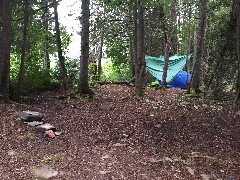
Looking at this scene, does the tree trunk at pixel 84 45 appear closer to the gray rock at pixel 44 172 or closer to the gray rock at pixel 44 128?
the gray rock at pixel 44 128

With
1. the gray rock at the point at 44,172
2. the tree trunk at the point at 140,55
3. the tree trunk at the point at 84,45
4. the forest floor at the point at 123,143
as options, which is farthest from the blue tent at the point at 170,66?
the gray rock at the point at 44,172

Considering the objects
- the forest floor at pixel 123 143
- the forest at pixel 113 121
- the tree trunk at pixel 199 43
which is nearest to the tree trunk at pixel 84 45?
the forest at pixel 113 121

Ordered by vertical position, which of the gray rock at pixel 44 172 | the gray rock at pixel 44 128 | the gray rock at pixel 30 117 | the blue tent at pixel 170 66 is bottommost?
the gray rock at pixel 44 172

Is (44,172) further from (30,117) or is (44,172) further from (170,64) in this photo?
(170,64)

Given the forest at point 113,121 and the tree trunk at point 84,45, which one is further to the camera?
the tree trunk at point 84,45

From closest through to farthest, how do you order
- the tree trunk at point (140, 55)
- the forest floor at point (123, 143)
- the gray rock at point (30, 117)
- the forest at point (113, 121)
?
the forest floor at point (123, 143) → the forest at point (113, 121) → the gray rock at point (30, 117) → the tree trunk at point (140, 55)

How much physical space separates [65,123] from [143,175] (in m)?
2.61

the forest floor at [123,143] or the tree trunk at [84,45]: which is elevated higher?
the tree trunk at [84,45]

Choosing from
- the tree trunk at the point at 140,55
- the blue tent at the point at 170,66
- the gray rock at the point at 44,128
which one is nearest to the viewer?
the gray rock at the point at 44,128

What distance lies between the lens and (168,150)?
4598mm

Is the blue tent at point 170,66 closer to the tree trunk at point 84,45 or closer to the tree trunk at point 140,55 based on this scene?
the tree trunk at point 140,55

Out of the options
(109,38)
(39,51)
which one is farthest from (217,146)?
(109,38)

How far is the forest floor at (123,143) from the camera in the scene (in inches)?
151

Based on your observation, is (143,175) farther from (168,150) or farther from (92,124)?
(92,124)
